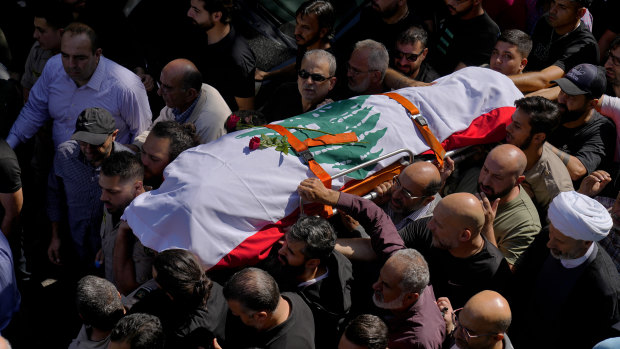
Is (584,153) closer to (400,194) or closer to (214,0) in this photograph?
(400,194)

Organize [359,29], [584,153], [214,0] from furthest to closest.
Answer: [359,29] < [214,0] < [584,153]

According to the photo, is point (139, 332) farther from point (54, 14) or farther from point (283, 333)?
point (54, 14)

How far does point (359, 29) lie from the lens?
19.9 ft

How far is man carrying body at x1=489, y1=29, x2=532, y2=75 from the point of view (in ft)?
16.9

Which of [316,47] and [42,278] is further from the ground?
[316,47]

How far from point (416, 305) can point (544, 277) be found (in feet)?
2.81

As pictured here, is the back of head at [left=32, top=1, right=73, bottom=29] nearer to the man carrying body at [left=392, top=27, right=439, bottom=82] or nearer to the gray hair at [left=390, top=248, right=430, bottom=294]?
the man carrying body at [left=392, top=27, right=439, bottom=82]

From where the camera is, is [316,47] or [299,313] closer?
[299,313]

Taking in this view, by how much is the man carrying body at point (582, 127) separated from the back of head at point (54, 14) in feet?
13.7

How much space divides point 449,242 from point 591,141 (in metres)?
1.86

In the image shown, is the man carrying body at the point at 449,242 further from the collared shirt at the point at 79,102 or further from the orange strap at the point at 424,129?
the collared shirt at the point at 79,102

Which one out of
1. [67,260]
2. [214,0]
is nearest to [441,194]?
[214,0]

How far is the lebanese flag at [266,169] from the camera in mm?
3496

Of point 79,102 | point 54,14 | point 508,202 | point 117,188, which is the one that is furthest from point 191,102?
point 508,202
